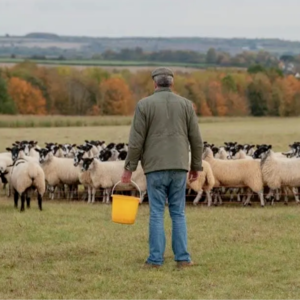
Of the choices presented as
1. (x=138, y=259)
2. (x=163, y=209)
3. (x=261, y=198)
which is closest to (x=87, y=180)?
(x=261, y=198)

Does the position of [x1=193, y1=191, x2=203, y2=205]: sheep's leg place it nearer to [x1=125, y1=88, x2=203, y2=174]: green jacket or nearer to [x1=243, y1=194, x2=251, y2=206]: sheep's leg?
[x1=243, y1=194, x2=251, y2=206]: sheep's leg

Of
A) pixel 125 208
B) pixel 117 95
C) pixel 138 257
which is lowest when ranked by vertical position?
pixel 117 95

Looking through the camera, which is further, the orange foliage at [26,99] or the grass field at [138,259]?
the orange foliage at [26,99]

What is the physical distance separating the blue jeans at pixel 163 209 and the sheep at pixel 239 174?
9295mm

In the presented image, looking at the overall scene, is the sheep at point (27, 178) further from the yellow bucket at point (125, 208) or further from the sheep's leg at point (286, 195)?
the yellow bucket at point (125, 208)

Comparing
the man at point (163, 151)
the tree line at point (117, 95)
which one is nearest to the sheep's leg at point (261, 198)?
the man at point (163, 151)

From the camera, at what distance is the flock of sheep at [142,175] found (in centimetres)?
1817

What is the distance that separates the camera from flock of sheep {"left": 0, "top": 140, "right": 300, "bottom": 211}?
1817 cm

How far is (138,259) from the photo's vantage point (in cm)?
1109

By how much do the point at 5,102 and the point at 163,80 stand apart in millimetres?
75565

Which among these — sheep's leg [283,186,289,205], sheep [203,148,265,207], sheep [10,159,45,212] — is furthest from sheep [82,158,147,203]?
sheep's leg [283,186,289,205]

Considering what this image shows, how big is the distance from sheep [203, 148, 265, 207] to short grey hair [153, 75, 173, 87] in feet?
31.6

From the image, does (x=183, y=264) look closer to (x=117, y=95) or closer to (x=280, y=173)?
(x=280, y=173)

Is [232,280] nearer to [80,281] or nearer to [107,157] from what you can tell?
[80,281]
